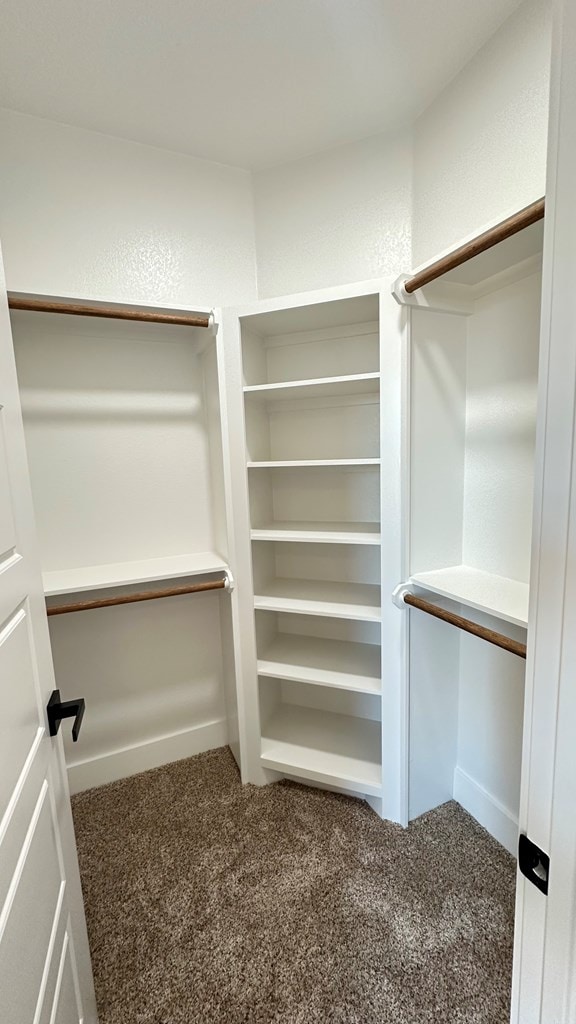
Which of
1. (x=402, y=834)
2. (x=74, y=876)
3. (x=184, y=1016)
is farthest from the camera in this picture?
(x=402, y=834)

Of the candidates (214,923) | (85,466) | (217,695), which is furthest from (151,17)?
(214,923)

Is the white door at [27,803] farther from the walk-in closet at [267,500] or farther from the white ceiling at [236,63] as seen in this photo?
the white ceiling at [236,63]

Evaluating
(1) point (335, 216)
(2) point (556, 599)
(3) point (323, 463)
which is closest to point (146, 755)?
(3) point (323, 463)

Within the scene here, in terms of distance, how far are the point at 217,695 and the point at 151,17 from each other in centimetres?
256

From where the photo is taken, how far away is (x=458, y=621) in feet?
4.36

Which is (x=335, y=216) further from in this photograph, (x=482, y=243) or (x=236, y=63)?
(x=482, y=243)

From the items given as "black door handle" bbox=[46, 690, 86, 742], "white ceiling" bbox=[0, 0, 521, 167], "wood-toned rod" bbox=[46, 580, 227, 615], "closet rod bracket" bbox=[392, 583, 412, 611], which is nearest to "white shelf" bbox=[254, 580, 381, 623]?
"closet rod bracket" bbox=[392, 583, 412, 611]

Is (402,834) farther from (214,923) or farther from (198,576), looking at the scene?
(198,576)

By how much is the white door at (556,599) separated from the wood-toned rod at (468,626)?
59cm

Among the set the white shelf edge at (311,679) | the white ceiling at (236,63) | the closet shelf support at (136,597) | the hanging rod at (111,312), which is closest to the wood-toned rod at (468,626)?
the white shelf edge at (311,679)

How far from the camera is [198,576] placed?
1935mm

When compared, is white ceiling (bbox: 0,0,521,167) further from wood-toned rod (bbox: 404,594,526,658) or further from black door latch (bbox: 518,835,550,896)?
black door latch (bbox: 518,835,550,896)

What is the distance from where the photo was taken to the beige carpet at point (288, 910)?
1.19 metres

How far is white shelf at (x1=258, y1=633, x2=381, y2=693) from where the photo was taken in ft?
5.79
